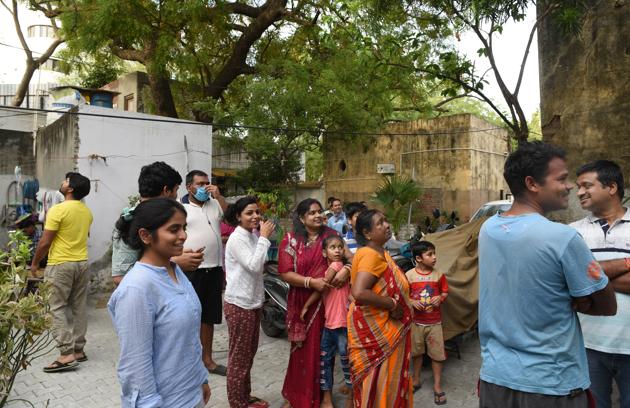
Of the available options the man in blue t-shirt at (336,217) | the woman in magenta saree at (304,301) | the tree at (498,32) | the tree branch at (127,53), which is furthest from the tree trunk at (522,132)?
the tree branch at (127,53)

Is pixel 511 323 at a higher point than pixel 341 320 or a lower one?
higher

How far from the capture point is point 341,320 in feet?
11.7

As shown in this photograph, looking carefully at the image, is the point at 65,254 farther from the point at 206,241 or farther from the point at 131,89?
the point at 131,89

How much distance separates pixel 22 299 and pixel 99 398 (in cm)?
225

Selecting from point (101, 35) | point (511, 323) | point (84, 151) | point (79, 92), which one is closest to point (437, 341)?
point (511, 323)

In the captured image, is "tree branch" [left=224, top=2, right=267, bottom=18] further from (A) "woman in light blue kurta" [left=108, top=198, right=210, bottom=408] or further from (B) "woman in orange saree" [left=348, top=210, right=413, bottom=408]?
(A) "woman in light blue kurta" [left=108, top=198, right=210, bottom=408]

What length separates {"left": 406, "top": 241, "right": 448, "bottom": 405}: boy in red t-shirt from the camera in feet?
13.4

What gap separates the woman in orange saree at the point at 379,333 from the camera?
9.69 feet

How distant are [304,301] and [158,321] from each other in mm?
1866

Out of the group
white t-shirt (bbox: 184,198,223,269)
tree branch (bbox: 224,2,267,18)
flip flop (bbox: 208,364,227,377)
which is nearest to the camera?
white t-shirt (bbox: 184,198,223,269)

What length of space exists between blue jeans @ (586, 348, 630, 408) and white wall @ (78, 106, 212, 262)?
26.8 feet

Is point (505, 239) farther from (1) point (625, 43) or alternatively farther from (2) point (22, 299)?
(1) point (625, 43)

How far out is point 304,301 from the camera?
3648 mm

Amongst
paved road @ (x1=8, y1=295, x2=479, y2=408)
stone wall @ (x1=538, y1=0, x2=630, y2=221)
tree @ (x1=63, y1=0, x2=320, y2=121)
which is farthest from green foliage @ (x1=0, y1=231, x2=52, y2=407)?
tree @ (x1=63, y1=0, x2=320, y2=121)
